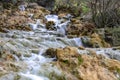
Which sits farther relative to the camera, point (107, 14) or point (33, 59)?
point (107, 14)

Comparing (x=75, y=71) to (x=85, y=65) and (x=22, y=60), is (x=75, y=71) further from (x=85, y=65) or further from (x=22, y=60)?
(x=22, y=60)

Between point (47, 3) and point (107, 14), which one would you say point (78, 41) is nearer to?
point (107, 14)

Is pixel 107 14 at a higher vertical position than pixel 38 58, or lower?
lower

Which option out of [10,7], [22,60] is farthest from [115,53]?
[10,7]

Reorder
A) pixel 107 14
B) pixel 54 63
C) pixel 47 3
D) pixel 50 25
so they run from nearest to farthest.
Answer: pixel 54 63, pixel 107 14, pixel 50 25, pixel 47 3

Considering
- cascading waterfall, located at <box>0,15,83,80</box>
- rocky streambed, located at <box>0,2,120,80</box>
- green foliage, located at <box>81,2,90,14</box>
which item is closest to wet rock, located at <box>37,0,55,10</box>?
green foliage, located at <box>81,2,90,14</box>

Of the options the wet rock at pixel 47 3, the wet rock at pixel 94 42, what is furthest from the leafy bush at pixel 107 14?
the wet rock at pixel 47 3

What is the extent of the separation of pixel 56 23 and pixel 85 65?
10.3 meters

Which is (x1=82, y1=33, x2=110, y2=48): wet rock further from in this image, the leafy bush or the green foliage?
the green foliage

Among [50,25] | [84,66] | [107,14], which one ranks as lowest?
[50,25]

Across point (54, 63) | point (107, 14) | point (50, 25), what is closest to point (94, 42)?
point (107, 14)

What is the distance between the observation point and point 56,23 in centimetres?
1836

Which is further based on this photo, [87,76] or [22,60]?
[22,60]

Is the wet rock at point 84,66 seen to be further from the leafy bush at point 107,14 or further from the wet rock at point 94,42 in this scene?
the leafy bush at point 107,14
